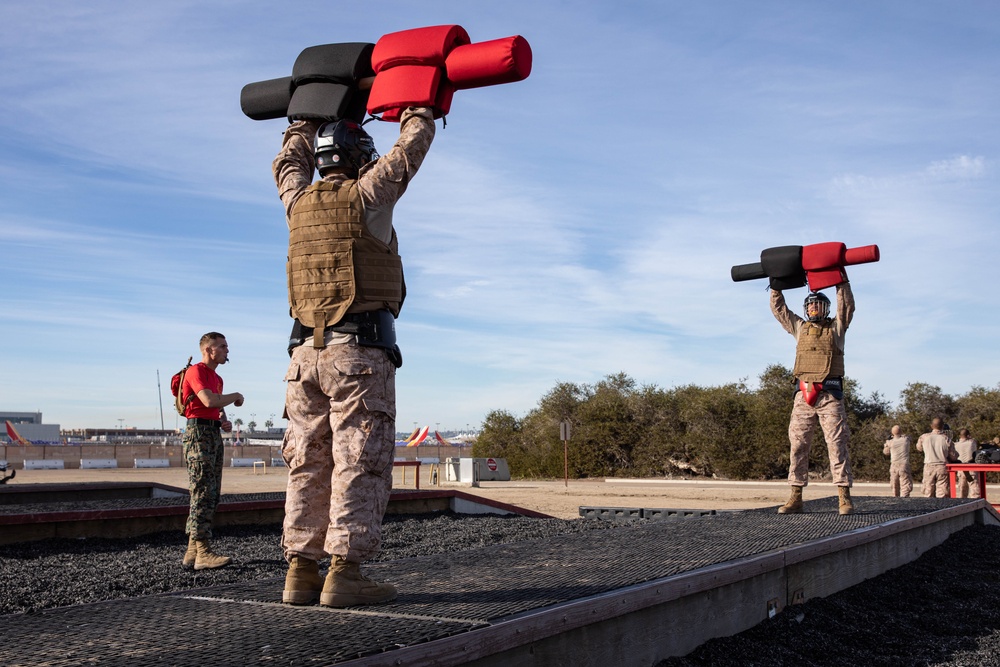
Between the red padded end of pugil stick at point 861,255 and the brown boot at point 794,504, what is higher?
the red padded end of pugil stick at point 861,255

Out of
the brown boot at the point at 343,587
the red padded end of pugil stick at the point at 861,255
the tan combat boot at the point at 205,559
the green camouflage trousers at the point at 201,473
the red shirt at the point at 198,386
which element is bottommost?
the tan combat boot at the point at 205,559

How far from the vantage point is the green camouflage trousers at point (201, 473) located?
23.1 ft

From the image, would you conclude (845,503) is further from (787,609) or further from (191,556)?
(191,556)

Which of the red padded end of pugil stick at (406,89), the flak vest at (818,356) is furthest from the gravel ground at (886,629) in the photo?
the red padded end of pugil stick at (406,89)

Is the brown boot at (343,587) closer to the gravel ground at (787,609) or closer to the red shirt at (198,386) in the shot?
the gravel ground at (787,609)

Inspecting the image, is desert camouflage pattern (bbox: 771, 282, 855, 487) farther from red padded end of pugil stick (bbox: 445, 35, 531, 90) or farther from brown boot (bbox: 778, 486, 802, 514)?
red padded end of pugil stick (bbox: 445, 35, 531, 90)

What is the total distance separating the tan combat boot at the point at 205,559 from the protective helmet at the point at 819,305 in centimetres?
610

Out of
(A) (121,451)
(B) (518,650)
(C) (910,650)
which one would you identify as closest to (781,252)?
(C) (910,650)

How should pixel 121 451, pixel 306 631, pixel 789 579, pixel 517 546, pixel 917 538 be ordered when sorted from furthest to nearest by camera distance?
1. pixel 121 451
2. pixel 917 538
3. pixel 517 546
4. pixel 789 579
5. pixel 306 631

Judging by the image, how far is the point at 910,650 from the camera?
17.4 ft

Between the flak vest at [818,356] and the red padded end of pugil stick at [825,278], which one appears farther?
the red padded end of pugil stick at [825,278]

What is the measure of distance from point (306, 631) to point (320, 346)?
125cm

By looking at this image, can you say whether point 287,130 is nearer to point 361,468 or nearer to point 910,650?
point 361,468

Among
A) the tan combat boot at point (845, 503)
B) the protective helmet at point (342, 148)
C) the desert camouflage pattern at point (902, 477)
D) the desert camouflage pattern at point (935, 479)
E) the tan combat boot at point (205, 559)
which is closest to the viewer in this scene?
the protective helmet at point (342, 148)
